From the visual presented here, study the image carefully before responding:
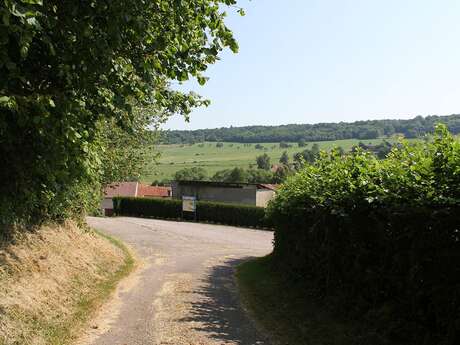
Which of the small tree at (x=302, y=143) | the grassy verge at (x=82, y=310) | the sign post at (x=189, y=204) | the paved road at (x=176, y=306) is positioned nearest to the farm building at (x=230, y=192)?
the sign post at (x=189, y=204)

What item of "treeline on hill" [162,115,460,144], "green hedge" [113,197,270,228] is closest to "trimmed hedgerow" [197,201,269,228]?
"green hedge" [113,197,270,228]

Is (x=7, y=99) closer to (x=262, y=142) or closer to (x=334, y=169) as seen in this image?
(x=334, y=169)

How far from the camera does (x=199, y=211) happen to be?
48.4 metres

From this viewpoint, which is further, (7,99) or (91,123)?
(91,123)

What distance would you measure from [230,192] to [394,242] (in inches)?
1861

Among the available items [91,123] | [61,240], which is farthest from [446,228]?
[61,240]

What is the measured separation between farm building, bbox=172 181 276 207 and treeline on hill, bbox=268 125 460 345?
138 feet

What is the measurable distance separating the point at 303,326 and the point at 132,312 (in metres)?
3.60

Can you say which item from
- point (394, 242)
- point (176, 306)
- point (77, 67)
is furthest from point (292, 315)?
point (77, 67)

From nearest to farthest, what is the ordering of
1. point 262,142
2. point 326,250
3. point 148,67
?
point 148,67 < point 326,250 < point 262,142

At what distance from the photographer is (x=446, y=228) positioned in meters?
6.30

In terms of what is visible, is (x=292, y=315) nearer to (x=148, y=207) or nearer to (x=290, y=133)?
(x=148, y=207)

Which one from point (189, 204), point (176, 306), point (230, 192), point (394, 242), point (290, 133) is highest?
point (290, 133)

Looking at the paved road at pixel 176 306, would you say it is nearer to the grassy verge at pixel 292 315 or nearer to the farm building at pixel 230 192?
the grassy verge at pixel 292 315
